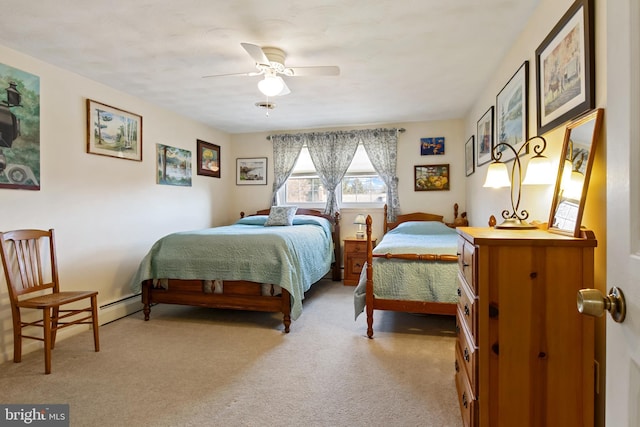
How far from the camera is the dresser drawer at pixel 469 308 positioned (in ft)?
4.57

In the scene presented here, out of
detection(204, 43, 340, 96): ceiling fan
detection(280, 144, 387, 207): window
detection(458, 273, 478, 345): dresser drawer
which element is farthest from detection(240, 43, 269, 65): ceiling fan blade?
detection(280, 144, 387, 207): window

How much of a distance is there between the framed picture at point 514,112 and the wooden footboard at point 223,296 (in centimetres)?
220

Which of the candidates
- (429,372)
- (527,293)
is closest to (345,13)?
(527,293)

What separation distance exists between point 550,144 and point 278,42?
6.29 feet

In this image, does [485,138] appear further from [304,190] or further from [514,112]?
[304,190]

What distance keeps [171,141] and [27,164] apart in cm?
177

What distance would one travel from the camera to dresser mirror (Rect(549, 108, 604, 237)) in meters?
1.34

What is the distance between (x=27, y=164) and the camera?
2.68 meters

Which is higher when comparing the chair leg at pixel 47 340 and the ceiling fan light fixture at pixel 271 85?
the ceiling fan light fixture at pixel 271 85

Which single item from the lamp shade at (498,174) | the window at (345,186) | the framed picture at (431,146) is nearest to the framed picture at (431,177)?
the framed picture at (431,146)

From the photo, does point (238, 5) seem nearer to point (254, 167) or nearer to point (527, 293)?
point (527, 293)

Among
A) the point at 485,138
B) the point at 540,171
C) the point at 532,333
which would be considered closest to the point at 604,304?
the point at 532,333

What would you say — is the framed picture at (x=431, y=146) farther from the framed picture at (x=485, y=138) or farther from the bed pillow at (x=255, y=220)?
the bed pillow at (x=255, y=220)

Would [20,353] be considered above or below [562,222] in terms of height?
below
